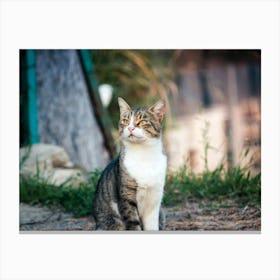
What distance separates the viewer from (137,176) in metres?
3.30

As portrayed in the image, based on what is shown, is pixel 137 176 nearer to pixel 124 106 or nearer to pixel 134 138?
pixel 134 138

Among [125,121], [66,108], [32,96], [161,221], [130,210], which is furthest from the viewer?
[66,108]

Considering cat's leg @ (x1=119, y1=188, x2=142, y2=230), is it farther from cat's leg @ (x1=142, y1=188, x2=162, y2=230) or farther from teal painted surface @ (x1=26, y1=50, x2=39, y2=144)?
teal painted surface @ (x1=26, y1=50, x2=39, y2=144)

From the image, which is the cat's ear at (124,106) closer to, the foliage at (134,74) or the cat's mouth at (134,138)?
the cat's mouth at (134,138)

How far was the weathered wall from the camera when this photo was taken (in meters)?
4.93

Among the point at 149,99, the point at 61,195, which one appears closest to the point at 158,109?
the point at 61,195

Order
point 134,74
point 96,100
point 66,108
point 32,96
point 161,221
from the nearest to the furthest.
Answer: point 161,221 < point 32,96 < point 66,108 < point 96,100 < point 134,74

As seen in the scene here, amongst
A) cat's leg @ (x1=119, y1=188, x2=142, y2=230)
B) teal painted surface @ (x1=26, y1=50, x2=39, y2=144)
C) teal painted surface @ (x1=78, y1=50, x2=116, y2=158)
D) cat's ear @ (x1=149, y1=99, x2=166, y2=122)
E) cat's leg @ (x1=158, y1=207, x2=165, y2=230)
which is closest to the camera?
cat's leg @ (x1=119, y1=188, x2=142, y2=230)

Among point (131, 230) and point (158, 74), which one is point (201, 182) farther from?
point (158, 74)

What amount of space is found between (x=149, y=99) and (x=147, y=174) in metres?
1.91

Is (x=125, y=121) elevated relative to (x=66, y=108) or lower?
lower

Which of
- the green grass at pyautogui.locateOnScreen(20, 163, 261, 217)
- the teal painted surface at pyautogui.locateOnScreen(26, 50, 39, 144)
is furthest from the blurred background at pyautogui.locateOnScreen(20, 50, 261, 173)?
the green grass at pyautogui.locateOnScreen(20, 163, 261, 217)

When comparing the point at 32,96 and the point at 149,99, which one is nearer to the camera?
the point at 32,96

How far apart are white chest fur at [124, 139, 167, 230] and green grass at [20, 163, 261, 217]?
77cm
